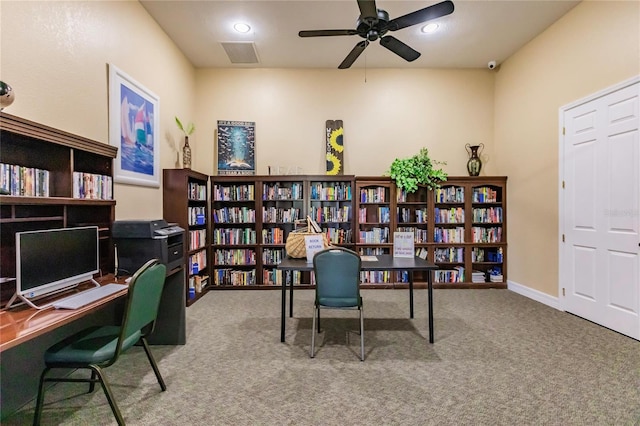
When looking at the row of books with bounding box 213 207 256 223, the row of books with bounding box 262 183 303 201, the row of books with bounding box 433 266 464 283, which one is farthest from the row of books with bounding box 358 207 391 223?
the row of books with bounding box 213 207 256 223

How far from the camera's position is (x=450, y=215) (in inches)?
194

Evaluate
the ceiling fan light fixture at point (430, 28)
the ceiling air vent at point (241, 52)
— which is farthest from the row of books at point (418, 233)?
the ceiling air vent at point (241, 52)

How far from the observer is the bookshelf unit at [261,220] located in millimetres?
4824

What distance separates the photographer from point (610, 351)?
105 inches

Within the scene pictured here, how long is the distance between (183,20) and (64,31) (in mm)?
1715

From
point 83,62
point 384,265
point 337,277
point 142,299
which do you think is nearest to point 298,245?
point 337,277

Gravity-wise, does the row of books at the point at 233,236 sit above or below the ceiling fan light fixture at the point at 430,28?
below

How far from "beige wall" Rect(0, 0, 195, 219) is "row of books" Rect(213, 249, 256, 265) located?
133 cm

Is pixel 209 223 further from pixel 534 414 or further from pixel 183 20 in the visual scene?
pixel 534 414

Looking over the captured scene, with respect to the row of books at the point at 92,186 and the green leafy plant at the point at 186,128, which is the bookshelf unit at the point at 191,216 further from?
the row of books at the point at 92,186

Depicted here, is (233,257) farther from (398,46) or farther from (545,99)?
(545,99)

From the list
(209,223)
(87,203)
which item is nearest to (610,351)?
(87,203)

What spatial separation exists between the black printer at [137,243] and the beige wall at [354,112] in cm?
270

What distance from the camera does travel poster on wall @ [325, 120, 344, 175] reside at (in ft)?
16.6
